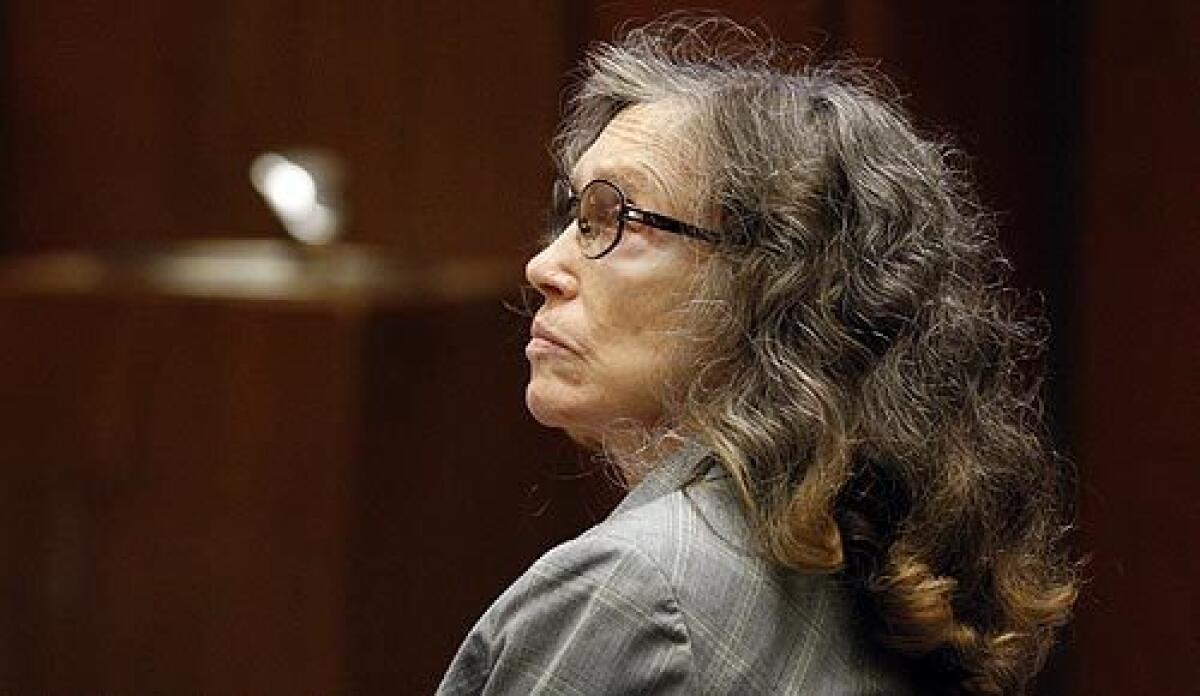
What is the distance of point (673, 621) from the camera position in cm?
201

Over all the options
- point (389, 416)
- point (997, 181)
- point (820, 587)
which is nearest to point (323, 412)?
point (389, 416)

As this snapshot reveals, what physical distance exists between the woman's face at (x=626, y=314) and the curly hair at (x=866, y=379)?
0.08 ft

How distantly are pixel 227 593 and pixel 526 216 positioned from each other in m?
0.66

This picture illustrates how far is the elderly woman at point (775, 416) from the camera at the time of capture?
204cm

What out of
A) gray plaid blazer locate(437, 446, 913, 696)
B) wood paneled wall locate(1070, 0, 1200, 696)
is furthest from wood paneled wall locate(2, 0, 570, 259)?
gray plaid blazer locate(437, 446, 913, 696)

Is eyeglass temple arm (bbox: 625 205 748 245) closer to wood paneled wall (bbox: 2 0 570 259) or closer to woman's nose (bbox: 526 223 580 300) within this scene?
woman's nose (bbox: 526 223 580 300)

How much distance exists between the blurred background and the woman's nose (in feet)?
3.24

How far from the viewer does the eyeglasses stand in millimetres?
2266

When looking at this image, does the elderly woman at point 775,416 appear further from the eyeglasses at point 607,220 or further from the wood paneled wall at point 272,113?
the wood paneled wall at point 272,113

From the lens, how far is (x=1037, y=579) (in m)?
2.29

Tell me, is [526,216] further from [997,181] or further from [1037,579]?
[1037,579]

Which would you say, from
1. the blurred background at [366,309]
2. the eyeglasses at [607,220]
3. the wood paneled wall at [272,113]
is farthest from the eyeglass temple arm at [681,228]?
the wood paneled wall at [272,113]

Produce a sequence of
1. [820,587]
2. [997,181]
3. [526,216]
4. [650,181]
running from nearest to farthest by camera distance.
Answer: [820,587] → [650,181] → [997,181] → [526,216]

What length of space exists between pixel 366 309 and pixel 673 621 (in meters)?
1.43
